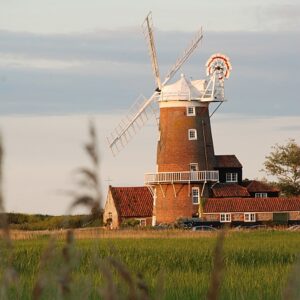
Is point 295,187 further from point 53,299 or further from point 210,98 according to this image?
point 53,299

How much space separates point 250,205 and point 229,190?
6.77ft

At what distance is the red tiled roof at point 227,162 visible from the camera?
215ft

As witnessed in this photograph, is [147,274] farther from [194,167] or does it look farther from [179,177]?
[194,167]

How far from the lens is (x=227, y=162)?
66000 millimetres

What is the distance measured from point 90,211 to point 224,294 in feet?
21.6

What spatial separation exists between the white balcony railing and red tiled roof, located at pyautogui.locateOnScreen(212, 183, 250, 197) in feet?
9.84

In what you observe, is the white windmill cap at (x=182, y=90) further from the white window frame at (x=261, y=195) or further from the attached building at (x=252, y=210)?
the white window frame at (x=261, y=195)

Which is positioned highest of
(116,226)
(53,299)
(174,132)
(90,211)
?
(174,132)

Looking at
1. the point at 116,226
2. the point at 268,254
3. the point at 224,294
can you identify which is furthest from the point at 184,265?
the point at 116,226

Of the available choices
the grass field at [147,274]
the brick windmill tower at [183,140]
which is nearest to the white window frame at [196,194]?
the brick windmill tower at [183,140]

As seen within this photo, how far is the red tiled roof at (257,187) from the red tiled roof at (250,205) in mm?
3481

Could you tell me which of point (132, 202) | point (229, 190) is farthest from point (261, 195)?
point (132, 202)

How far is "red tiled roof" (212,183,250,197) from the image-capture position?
62.8m

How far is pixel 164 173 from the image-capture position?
58.4 metres
